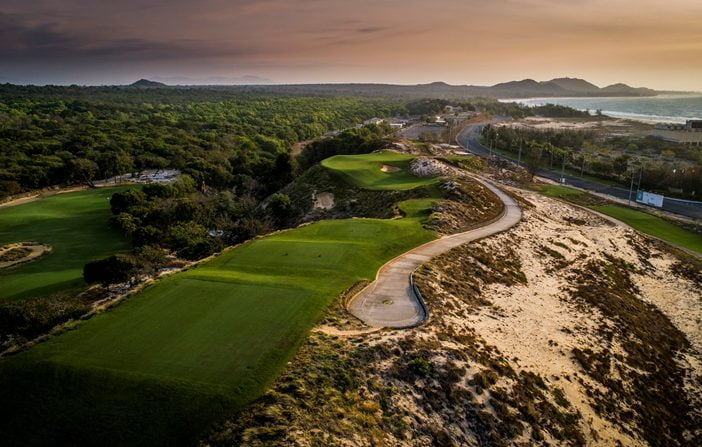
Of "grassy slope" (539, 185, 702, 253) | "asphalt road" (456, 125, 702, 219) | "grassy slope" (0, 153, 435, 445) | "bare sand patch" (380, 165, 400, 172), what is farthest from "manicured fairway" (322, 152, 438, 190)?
"asphalt road" (456, 125, 702, 219)

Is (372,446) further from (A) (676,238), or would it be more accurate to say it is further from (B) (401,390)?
(A) (676,238)

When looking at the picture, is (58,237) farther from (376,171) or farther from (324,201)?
(376,171)

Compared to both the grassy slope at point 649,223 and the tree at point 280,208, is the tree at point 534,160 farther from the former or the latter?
the tree at point 280,208

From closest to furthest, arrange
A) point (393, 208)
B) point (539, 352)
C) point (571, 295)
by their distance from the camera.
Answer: point (539, 352) → point (571, 295) → point (393, 208)

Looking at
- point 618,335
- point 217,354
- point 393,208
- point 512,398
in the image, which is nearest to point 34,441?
point 217,354

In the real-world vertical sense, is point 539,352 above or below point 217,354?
below
